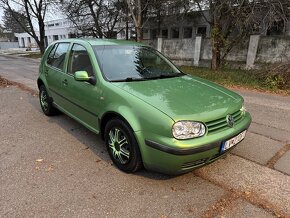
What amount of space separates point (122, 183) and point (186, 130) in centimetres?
104

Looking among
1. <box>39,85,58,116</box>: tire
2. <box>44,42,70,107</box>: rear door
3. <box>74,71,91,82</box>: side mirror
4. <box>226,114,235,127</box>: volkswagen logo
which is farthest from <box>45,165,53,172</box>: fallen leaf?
<box>226,114,235,127</box>: volkswagen logo

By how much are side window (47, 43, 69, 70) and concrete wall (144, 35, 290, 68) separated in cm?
869

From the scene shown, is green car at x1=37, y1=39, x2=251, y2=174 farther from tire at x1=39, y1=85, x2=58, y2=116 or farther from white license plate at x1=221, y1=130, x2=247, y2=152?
tire at x1=39, y1=85, x2=58, y2=116

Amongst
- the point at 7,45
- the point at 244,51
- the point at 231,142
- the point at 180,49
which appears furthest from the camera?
the point at 7,45

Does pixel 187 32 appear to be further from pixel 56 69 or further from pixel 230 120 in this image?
pixel 230 120

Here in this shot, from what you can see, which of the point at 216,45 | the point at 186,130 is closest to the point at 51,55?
the point at 186,130

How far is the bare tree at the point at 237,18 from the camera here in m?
10.6

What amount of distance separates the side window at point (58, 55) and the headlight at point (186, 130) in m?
2.74

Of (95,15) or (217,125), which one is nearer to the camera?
(217,125)

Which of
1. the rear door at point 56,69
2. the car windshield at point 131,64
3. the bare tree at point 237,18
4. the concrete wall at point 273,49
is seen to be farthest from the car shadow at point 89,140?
the concrete wall at point 273,49

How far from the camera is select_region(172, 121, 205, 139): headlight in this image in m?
2.67

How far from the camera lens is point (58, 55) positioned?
4879mm

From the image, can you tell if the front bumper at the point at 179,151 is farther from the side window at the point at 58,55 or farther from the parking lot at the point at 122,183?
the side window at the point at 58,55

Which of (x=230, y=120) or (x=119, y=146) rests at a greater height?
(x=230, y=120)
